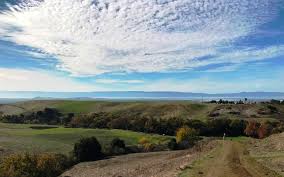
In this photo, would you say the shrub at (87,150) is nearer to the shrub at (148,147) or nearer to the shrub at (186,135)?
the shrub at (148,147)

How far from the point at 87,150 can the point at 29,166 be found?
20729 mm

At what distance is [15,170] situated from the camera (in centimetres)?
5456

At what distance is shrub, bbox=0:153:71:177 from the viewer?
5353cm

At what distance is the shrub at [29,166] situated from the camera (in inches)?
2108

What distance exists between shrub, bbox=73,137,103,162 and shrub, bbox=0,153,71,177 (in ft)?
37.7

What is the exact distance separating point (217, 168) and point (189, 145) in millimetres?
55289

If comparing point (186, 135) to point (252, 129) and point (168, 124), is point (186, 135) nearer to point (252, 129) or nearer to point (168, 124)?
point (168, 124)

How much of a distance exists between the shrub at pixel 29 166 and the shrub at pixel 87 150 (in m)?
11.5

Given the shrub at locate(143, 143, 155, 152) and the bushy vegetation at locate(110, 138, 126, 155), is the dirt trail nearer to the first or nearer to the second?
the bushy vegetation at locate(110, 138, 126, 155)

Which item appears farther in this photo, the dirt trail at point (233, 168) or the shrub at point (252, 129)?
the shrub at point (252, 129)

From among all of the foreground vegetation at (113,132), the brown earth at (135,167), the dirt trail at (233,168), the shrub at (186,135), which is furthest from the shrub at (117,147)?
the dirt trail at (233,168)

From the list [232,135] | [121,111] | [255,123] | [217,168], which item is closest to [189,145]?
[232,135]

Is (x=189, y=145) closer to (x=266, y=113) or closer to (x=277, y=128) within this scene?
(x=277, y=128)

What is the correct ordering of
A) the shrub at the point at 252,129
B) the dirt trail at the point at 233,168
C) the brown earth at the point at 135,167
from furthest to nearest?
the shrub at the point at 252,129, the brown earth at the point at 135,167, the dirt trail at the point at 233,168
